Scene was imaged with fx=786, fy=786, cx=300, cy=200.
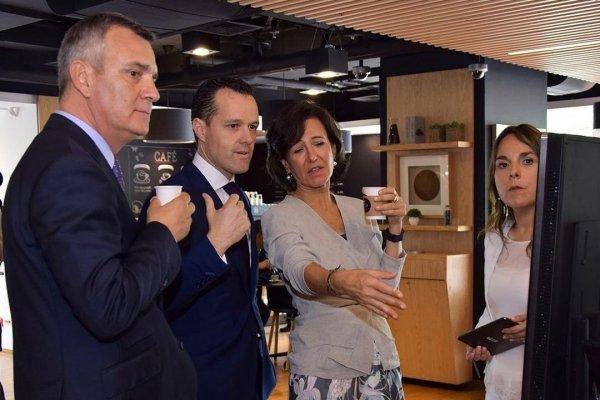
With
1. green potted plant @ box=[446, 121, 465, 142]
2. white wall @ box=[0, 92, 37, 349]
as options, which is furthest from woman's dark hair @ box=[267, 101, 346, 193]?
white wall @ box=[0, 92, 37, 349]

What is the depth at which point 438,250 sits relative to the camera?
25.3ft

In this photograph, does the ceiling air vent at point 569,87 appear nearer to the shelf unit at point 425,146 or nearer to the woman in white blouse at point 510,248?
the shelf unit at point 425,146

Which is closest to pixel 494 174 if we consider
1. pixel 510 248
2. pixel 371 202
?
pixel 510 248

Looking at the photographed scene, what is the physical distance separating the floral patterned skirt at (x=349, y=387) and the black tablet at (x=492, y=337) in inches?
11.3

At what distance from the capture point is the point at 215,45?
870 centimetres

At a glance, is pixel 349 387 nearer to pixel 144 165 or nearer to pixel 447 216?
pixel 447 216

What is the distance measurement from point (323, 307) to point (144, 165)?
11.4 metres

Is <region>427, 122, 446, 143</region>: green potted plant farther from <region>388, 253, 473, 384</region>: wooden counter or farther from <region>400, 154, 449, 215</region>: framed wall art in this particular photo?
<region>388, 253, 473, 384</region>: wooden counter

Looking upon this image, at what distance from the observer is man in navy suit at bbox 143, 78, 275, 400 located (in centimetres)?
202

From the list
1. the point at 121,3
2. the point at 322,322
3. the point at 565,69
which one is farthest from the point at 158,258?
the point at 565,69

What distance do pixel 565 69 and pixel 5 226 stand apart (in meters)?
7.06

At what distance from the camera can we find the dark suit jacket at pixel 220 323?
2.22 m

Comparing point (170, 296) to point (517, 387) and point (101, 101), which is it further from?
point (517, 387)

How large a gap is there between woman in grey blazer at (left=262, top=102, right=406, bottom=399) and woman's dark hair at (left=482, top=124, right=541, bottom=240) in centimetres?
47
